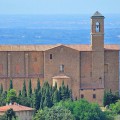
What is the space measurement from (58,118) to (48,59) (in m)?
12.6

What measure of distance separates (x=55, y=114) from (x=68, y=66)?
40.5 ft

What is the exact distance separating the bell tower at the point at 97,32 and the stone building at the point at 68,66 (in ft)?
0.19

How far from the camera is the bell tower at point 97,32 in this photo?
62688mm

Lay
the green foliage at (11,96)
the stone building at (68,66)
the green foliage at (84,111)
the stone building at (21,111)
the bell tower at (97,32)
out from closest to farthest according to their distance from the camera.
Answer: the stone building at (21,111) → the green foliage at (84,111) → the green foliage at (11,96) → the stone building at (68,66) → the bell tower at (97,32)

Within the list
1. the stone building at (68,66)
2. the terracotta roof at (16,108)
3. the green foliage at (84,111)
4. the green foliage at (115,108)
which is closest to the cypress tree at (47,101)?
the green foliage at (84,111)

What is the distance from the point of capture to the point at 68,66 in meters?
62.2

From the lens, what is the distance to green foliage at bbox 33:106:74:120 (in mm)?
49719

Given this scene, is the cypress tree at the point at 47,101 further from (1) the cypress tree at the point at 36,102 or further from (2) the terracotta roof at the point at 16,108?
(2) the terracotta roof at the point at 16,108

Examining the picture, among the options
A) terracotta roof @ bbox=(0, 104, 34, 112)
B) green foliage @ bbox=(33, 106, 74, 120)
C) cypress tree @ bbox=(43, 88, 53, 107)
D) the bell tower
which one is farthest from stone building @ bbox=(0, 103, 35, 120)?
the bell tower

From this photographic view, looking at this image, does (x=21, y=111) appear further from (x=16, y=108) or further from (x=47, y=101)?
(x=47, y=101)

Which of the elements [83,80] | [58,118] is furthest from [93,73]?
[58,118]

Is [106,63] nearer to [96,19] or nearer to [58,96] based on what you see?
[96,19]

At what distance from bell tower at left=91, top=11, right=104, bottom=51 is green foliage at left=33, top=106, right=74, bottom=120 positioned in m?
12.2

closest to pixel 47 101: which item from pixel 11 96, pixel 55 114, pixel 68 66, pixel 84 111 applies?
pixel 11 96
